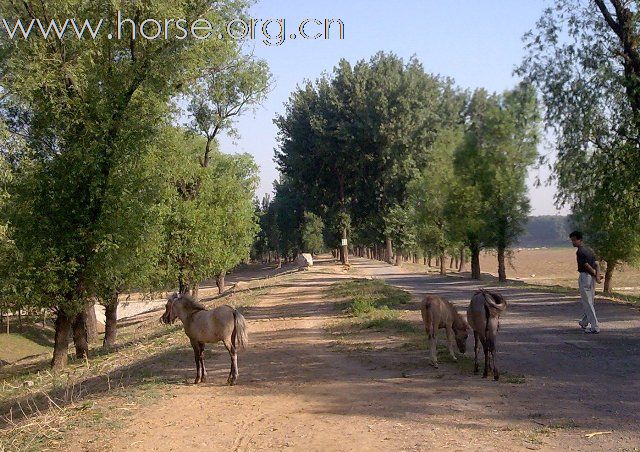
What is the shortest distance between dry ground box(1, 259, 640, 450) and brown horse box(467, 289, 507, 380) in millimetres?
413

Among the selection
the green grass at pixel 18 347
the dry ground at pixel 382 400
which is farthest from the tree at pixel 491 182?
the green grass at pixel 18 347

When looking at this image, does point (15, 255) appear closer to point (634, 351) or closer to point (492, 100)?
point (634, 351)

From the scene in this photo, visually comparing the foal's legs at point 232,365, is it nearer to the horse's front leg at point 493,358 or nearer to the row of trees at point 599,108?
the horse's front leg at point 493,358

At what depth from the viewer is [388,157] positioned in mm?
56000

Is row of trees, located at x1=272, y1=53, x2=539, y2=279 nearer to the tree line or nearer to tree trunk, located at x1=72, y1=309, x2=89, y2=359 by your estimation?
the tree line

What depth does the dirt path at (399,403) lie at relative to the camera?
738 cm

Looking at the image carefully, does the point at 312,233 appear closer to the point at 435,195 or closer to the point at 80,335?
the point at 435,195

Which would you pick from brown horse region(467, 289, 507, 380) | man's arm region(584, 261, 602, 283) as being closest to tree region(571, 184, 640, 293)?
man's arm region(584, 261, 602, 283)

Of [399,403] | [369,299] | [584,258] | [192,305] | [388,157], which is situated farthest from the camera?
[388,157]

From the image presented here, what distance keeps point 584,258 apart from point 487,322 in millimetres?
5574

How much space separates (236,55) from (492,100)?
46.5 ft

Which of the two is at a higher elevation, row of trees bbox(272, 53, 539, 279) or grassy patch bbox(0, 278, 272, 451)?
row of trees bbox(272, 53, 539, 279)

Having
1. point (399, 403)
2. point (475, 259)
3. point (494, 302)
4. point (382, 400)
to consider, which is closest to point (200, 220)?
point (475, 259)

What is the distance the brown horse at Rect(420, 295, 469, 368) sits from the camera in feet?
37.9
